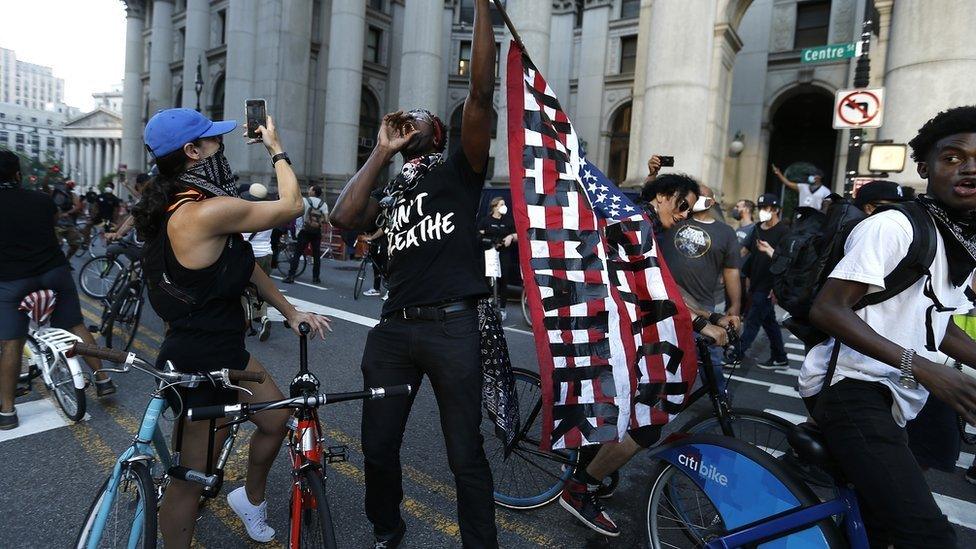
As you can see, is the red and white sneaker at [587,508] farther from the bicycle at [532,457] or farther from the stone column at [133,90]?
the stone column at [133,90]

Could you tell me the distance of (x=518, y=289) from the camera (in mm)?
11906

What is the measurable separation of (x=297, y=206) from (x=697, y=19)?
40.0 ft

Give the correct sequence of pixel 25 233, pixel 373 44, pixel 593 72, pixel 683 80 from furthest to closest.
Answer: pixel 373 44, pixel 593 72, pixel 683 80, pixel 25 233

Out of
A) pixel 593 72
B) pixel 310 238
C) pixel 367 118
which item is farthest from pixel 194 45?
pixel 310 238

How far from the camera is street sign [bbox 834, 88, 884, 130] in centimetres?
891

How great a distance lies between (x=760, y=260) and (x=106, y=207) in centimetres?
1671

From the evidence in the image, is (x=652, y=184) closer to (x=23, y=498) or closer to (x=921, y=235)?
(x=921, y=235)

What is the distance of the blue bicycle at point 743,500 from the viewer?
218 centimetres

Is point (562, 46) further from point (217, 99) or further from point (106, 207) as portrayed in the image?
point (106, 207)

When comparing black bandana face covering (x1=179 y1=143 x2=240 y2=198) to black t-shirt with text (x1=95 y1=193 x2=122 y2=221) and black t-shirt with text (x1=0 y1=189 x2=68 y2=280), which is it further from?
black t-shirt with text (x1=95 y1=193 x2=122 y2=221)

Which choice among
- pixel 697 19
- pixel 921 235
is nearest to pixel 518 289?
pixel 697 19

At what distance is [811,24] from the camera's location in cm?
2198

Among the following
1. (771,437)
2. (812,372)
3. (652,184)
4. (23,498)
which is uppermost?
(652,184)

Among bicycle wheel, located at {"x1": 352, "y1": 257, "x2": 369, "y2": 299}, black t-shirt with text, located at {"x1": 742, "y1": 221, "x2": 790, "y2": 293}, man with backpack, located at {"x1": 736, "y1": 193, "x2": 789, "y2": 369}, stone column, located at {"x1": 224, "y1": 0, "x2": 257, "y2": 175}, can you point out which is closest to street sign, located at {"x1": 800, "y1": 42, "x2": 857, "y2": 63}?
black t-shirt with text, located at {"x1": 742, "y1": 221, "x2": 790, "y2": 293}
